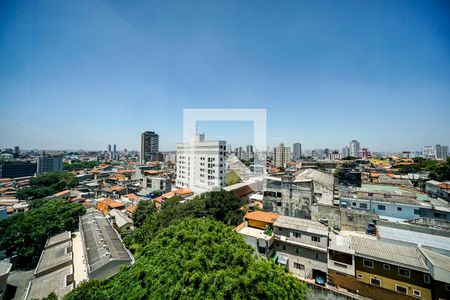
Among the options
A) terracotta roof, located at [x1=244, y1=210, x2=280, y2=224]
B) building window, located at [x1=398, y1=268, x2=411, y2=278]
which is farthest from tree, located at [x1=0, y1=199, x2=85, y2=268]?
building window, located at [x1=398, y1=268, x2=411, y2=278]

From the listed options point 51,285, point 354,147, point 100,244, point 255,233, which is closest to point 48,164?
point 100,244

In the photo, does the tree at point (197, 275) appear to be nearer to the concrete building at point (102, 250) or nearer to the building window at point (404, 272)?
the concrete building at point (102, 250)

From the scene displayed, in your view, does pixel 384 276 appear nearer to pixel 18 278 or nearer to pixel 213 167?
pixel 213 167

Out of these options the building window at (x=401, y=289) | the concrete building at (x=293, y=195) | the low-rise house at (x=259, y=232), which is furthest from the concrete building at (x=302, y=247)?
the concrete building at (x=293, y=195)

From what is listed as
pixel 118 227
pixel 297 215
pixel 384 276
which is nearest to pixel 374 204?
pixel 297 215

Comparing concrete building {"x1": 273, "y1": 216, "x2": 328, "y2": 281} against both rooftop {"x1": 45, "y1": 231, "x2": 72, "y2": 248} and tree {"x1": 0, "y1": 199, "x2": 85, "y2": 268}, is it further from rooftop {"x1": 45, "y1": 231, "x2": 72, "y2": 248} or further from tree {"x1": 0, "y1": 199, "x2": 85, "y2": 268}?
tree {"x1": 0, "y1": 199, "x2": 85, "y2": 268}
